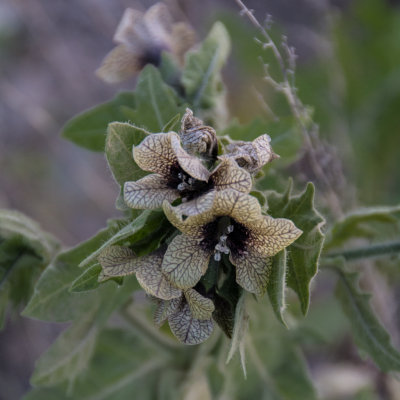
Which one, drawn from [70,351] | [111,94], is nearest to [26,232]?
[70,351]

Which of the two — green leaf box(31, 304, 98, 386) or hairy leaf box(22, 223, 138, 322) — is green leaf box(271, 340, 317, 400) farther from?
hairy leaf box(22, 223, 138, 322)

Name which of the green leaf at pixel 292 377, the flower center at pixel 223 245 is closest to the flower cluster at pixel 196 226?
the flower center at pixel 223 245

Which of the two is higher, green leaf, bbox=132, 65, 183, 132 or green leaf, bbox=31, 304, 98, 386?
green leaf, bbox=132, 65, 183, 132

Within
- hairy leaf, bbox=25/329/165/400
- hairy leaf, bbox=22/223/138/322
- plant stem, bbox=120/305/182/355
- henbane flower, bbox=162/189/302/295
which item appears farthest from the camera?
hairy leaf, bbox=25/329/165/400

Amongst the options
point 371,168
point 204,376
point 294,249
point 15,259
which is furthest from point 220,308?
point 371,168

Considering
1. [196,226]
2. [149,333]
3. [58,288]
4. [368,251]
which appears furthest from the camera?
[149,333]

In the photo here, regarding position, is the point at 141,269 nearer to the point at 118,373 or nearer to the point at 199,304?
the point at 199,304

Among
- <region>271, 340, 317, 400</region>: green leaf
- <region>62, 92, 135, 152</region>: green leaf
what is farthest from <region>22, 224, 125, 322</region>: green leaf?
<region>271, 340, 317, 400</region>: green leaf

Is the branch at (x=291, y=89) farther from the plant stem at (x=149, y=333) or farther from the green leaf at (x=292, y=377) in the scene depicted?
the plant stem at (x=149, y=333)
